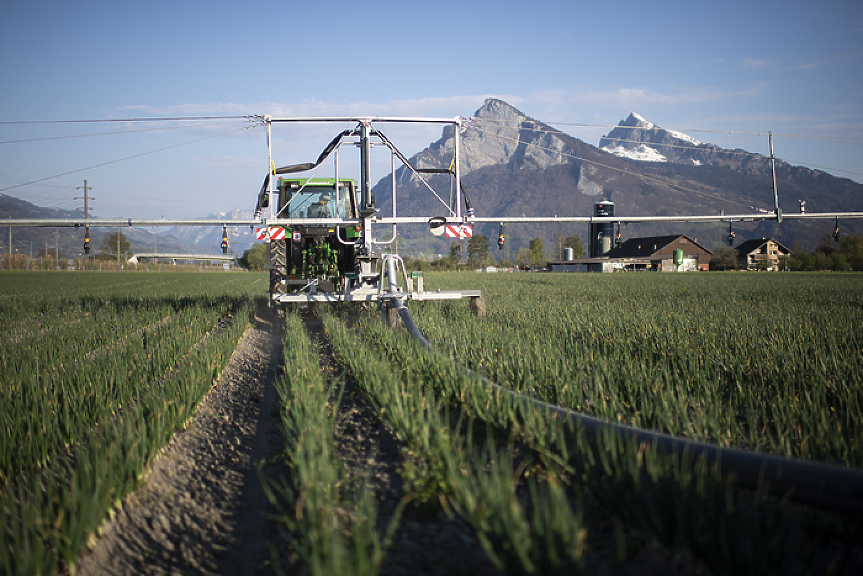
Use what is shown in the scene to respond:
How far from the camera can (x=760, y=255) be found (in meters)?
64.8

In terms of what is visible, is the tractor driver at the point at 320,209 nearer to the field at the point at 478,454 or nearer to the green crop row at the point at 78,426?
the green crop row at the point at 78,426

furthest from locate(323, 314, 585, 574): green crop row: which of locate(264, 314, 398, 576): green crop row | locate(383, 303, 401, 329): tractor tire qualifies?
locate(383, 303, 401, 329): tractor tire

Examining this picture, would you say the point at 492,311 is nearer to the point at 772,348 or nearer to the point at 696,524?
the point at 772,348

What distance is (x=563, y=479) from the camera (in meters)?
2.03

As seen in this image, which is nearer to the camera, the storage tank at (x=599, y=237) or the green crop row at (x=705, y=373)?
the green crop row at (x=705, y=373)

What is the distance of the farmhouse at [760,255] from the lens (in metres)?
61.8

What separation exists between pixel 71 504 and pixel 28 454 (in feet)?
3.30

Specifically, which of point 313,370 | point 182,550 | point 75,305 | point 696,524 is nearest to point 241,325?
point 313,370

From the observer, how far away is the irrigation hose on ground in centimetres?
146

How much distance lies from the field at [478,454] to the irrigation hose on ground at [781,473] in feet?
0.16

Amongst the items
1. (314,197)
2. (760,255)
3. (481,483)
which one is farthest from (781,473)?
(760,255)

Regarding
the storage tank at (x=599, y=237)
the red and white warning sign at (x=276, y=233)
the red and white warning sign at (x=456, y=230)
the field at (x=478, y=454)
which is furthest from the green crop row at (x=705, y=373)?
the storage tank at (x=599, y=237)

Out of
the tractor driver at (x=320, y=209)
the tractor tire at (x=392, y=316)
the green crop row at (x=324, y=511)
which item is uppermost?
the tractor driver at (x=320, y=209)

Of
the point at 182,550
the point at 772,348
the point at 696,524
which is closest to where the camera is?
the point at 696,524
